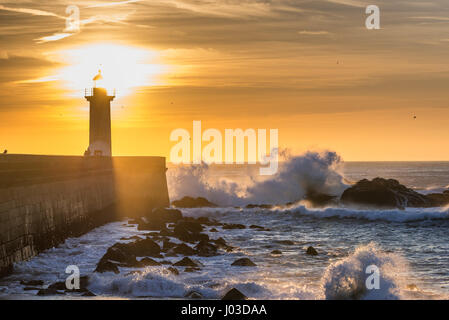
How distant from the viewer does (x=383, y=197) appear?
26234mm

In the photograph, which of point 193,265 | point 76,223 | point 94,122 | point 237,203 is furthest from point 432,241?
point 237,203

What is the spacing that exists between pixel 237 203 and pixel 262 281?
82.1ft

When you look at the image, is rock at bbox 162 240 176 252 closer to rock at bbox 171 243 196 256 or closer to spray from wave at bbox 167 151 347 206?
rock at bbox 171 243 196 256

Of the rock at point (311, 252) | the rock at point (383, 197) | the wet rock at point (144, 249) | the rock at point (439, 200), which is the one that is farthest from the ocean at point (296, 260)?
the rock at point (439, 200)

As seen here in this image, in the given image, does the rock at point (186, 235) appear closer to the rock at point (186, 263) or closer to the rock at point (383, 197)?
the rock at point (186, 263)

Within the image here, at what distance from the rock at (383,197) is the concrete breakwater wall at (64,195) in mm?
8418

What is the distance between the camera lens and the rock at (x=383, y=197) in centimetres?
2598

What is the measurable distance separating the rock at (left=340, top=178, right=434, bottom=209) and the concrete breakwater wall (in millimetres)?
8418

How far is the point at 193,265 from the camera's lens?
12469 millimetres

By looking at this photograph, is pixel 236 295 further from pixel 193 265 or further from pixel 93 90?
pixel 93 90

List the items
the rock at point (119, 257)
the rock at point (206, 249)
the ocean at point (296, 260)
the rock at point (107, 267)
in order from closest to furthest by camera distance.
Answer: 1. the ocean at point (296, 260)
2. the rock at point (107, 267)
3. the rock at point (119, 257)
4. the rock at point (206, 249)

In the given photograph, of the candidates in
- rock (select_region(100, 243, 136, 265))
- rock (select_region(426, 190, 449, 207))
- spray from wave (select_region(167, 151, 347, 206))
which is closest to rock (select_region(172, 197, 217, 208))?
spray from wave (select_region(167, 151, 347, 206))

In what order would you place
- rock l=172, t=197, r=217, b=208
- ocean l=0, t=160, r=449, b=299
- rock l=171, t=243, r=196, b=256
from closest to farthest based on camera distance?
ocean l=0, t=160, r=449, b=299 < rock l=171, t=243, r=196, b=256 < rock l=172, t=197, r=217, b=208

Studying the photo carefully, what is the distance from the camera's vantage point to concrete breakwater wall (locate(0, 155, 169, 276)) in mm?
11945
